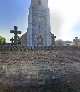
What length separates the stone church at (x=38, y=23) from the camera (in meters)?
40.4

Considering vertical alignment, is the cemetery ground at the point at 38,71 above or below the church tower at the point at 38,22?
below

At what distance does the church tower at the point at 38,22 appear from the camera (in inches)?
1590

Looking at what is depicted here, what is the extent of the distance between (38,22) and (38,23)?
144mm

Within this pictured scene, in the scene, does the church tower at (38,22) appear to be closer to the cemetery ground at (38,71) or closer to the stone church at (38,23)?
the stone church at (38,23)

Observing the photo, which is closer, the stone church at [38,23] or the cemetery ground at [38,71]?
the cemetery ground at [38,71]

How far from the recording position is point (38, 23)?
136ft

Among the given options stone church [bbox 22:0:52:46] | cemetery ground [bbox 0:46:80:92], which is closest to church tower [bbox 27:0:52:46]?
stone church [bbox 22:0:52:46]

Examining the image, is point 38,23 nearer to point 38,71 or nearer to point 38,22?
point 38,22

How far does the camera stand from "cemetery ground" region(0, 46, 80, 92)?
50.4ft

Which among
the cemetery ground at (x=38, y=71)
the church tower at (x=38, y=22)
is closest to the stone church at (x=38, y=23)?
the church tower at (x=38, y=22)

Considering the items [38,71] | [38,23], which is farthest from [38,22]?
[38,71]

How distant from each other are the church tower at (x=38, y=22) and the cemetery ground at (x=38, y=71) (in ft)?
70.3

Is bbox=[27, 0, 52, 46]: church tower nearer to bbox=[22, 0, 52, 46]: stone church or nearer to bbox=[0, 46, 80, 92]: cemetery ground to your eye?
bbox=[22, 0, 52, 46]: stone church

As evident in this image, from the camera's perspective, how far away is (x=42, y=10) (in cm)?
4219
